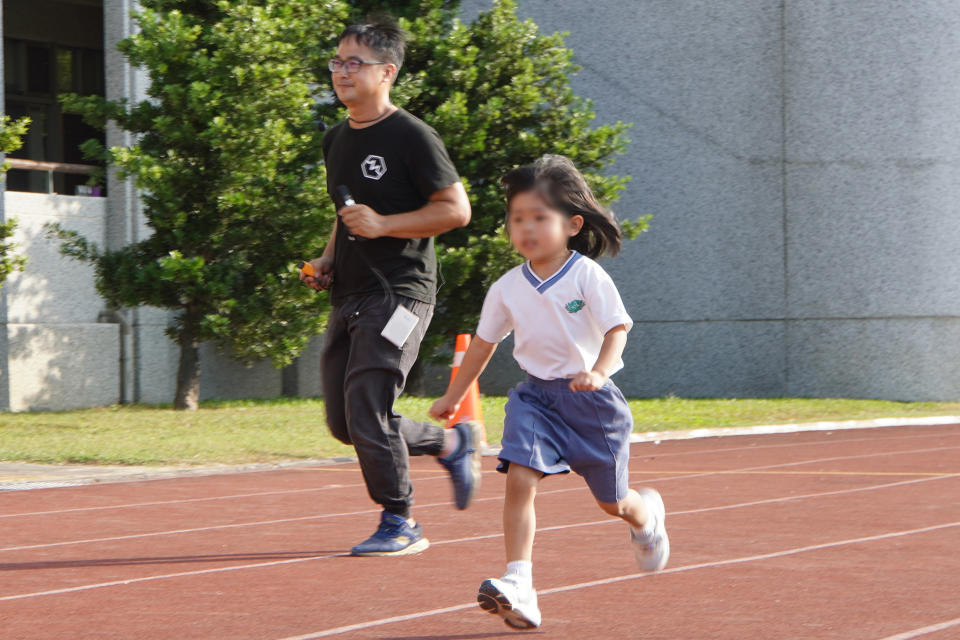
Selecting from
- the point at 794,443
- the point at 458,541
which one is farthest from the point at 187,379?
the point at 458,541

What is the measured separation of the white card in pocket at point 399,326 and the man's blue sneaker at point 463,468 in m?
0.64

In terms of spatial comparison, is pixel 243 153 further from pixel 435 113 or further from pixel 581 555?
pixel 581 555

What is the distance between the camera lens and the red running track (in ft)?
14.8

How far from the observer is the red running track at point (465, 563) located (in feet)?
14.8

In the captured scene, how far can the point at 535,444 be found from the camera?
4523 millimetres

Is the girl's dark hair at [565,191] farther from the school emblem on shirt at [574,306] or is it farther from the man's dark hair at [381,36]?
the man's dark hair at [381,36]

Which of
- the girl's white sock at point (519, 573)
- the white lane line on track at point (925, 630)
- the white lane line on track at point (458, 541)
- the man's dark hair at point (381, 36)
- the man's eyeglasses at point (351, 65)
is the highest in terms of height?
the man's dark hair at point (381, 36)

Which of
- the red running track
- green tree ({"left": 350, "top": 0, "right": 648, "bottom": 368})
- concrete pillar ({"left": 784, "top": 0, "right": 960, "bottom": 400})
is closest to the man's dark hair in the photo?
the red running track

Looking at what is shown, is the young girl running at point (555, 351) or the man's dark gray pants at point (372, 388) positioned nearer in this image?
the young girl running at point (555, 351)

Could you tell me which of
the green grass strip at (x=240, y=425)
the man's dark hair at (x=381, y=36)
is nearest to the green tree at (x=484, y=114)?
the green grass strip at (x=240, y=425)

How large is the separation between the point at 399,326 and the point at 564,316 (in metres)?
1.29

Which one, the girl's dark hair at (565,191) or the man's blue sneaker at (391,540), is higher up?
the girl's dark hair at (565,191)

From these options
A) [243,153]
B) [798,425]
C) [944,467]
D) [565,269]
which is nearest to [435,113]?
[243,153]

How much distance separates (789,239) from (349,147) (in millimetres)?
16778
